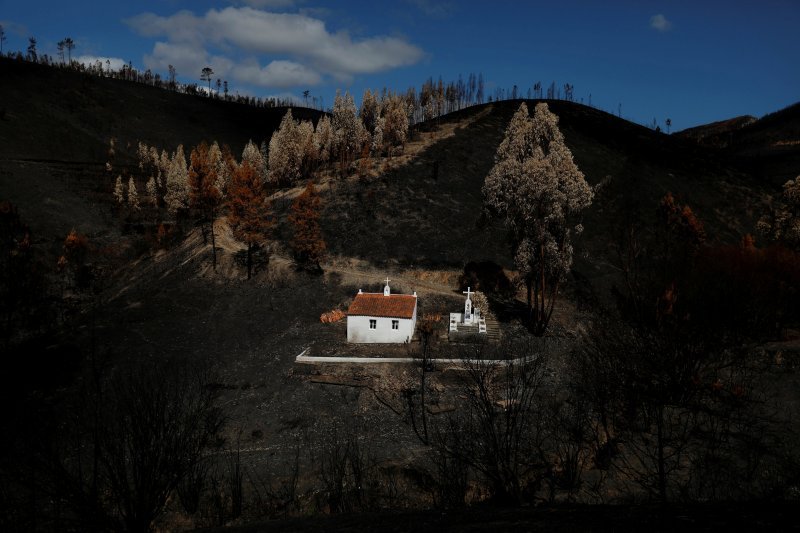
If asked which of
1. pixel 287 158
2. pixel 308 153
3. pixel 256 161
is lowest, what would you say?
pixel 287 158

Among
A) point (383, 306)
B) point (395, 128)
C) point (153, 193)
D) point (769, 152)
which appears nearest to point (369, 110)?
point (395, 128)

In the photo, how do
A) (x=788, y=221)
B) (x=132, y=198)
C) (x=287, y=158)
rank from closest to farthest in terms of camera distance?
(x=788, y=221) < (x=287, y=158) < (x=132, y=198)

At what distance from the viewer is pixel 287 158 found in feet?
309

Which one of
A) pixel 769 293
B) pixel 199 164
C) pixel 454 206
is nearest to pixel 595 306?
pixel 769 293

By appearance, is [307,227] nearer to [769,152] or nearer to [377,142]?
[377,142]

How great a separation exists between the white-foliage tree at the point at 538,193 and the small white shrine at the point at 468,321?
187 inches

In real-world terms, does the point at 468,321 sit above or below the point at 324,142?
below

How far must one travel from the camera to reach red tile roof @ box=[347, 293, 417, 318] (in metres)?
39.0

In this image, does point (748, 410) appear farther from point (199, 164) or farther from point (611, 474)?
point (199, 164)

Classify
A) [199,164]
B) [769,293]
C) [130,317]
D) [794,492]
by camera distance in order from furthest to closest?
[199,164] < [130,317] < [769,293] < [794,492]

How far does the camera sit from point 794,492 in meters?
17.7

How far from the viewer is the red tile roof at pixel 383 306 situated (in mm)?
39000

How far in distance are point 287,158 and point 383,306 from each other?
63.6 m

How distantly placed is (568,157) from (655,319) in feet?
64.1
